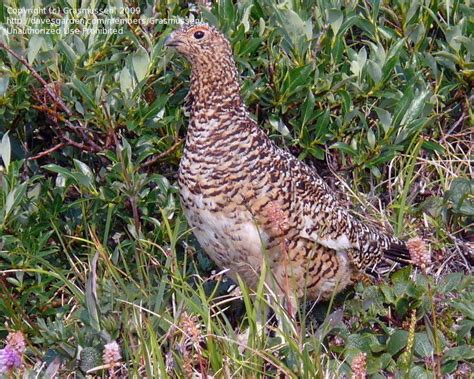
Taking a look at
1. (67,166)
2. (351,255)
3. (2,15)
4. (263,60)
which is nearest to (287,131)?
(263,60)

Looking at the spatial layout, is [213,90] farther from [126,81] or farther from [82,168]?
[82,168]

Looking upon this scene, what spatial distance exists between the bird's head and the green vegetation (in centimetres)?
37

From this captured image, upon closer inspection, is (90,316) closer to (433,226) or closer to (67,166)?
(67,166)

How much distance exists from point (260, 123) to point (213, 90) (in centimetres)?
86

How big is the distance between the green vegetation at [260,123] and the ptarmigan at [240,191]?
0.65ft

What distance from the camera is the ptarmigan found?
420 centimetres

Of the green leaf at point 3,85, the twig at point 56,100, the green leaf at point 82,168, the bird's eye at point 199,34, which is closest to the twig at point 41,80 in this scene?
the twig at point 56,100

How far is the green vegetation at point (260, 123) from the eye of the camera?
14.4ft

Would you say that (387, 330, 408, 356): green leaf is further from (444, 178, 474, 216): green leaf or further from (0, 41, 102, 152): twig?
(0, 41, 102, 152): twig

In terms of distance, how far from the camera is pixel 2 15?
4.83m

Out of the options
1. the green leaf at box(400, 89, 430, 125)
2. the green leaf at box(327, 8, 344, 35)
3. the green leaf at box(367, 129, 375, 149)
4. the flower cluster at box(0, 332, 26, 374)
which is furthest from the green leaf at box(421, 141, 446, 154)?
the flower cluster at box(0, 332, 26, 374)

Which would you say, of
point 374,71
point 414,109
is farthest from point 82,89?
point 414,109

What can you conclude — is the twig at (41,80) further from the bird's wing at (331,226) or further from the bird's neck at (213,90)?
the bird's wing at (331,226)

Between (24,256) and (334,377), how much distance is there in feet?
5.49
